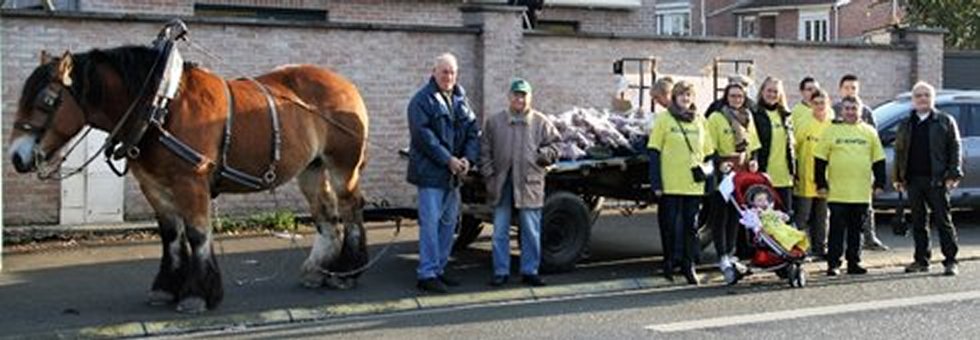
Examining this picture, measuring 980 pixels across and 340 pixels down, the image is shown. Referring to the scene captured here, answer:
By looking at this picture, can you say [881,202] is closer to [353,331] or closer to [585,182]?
[585,182]

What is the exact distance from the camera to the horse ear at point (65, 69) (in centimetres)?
936

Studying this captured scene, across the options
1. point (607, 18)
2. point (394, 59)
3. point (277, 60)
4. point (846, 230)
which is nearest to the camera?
point (846, 230)

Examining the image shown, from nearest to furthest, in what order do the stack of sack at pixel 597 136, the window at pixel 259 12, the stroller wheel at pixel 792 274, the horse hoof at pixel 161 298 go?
the horse hoof at pixel 161 298 → the stroller wheel at pixel 792 274 → the stack of sack at pixel 597 136 → the window at pixel 259 12

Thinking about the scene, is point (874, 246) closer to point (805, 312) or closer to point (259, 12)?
point (805, 312)

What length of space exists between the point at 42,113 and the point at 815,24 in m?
42.3

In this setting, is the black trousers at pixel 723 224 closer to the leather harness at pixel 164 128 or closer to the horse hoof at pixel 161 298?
the leather harness at pixel 164 128

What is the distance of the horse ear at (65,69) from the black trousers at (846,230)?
22.1 feet

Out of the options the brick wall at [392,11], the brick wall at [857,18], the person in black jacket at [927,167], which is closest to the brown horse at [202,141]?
the person in black jacket at [927,167]

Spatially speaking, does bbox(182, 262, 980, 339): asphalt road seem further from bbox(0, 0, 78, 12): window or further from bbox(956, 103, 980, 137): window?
bbox(0, 0, 78, 12): window

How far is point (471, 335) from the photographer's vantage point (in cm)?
936

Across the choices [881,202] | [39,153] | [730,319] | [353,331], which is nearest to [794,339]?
[730,319]

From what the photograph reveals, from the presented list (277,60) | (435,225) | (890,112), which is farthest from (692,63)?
(435,225)

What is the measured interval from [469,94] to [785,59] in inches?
199

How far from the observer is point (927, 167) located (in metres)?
12.4
